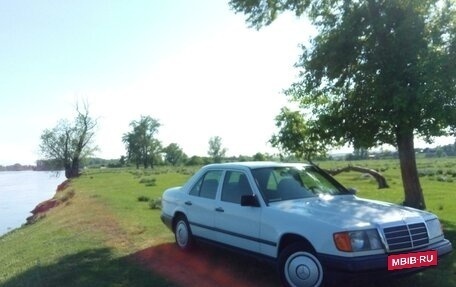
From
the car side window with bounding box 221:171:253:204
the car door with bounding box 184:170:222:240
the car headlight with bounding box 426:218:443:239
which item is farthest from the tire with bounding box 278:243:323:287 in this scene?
the car door with bounding box 184:170:222:240

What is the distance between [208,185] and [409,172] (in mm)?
6729

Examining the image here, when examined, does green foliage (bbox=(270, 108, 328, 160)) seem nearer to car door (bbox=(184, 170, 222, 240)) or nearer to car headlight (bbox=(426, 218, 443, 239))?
car door (bbox=(184, 170, 222, 240))

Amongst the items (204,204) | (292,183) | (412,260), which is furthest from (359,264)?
(204,204)

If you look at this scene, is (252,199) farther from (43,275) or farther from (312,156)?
(312,156)

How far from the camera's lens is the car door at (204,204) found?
7.90 meters

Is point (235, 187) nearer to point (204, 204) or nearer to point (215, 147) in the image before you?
point (204, 204)

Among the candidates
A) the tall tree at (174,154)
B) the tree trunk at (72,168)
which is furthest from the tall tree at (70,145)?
the tall tree at (174,154)

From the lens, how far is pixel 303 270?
591 cm

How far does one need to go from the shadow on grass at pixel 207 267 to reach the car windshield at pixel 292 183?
1060mm

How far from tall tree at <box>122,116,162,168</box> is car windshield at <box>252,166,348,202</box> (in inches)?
4317

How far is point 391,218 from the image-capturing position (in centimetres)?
588

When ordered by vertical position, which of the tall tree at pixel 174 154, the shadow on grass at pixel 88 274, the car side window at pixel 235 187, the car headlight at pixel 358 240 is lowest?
the shadow on grass at pixel 88 274

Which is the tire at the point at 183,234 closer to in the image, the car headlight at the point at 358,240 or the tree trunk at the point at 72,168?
the car headlight at the point at 358,240

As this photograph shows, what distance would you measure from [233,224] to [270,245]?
94 centimetres
